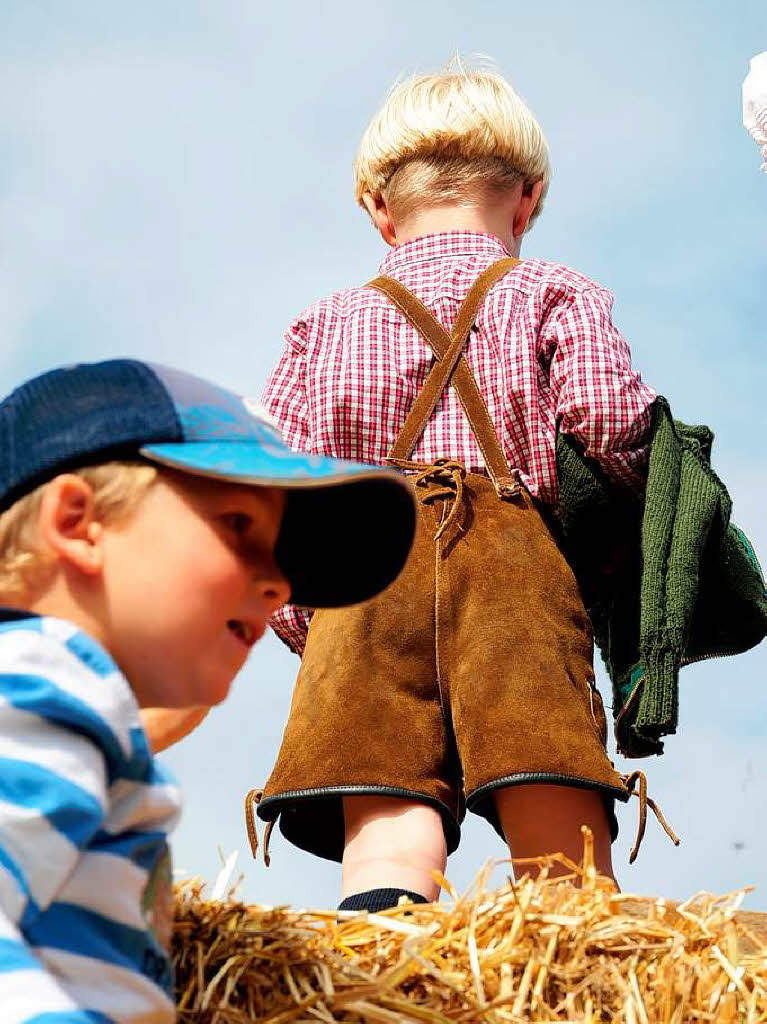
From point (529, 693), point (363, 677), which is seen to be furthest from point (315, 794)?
point (529, 693)

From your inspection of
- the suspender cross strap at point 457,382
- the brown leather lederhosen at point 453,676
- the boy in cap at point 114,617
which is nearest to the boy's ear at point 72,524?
the boy in cap at point 114,617

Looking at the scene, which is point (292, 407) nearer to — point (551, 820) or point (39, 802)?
point (551, 820)

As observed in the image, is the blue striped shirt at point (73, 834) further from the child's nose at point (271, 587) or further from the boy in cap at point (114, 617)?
the child's nose at point (271, 587)

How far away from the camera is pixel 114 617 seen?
5.05ft

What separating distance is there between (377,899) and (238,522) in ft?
4.85

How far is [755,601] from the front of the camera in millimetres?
3490

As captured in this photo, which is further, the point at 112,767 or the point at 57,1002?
the point at 112,767

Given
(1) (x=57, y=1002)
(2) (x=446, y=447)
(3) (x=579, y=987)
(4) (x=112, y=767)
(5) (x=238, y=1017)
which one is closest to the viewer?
(1) (x=57, y=1002)

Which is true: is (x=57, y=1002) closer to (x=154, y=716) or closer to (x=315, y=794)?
(x=154, y=716)

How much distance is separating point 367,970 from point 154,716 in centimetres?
47

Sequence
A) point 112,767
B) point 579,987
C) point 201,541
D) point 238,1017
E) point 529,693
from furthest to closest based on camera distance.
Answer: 1. point 529,693
2. point 579,987
3. point 238,1017
4. point 201,541
5. point 112,767

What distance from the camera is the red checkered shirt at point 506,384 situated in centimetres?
330

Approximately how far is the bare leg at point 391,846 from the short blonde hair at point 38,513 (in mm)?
1580

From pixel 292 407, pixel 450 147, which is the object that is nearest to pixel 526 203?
pixel 450 147
